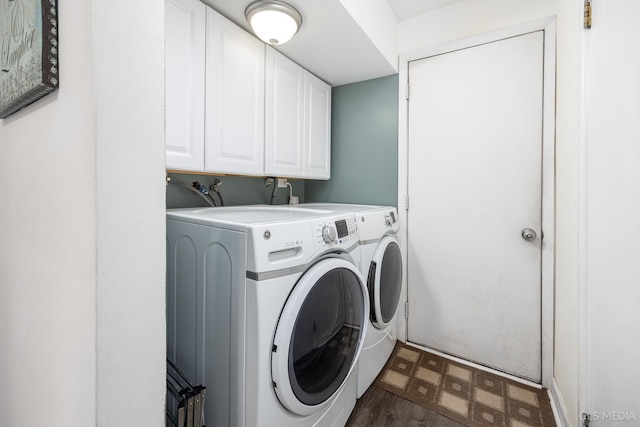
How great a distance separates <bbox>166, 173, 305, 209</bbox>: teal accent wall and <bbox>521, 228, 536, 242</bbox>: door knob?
168 cm

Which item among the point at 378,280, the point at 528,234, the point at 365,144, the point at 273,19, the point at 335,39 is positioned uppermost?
the point at 335,39

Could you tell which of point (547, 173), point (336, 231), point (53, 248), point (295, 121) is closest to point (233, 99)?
point (295, 121)

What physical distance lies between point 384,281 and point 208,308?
1021mm

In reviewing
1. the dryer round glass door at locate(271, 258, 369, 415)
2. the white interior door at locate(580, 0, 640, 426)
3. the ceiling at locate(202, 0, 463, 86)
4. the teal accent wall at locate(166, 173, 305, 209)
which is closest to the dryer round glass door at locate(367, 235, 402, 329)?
the dryer round glass door at locate(271, 258, 369, 415)

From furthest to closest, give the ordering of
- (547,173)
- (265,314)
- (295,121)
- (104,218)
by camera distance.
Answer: (295,121) < (547,173) < (265,314) < (104,218)

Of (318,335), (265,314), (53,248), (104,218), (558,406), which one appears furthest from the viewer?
(558,406)

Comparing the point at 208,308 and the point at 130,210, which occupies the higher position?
the point at 130,210

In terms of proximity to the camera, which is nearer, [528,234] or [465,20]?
[528,234]

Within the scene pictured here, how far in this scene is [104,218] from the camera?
597mm

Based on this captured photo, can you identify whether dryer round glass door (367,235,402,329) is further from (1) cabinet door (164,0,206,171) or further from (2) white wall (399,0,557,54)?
(2) white wall (399,0,557,54)

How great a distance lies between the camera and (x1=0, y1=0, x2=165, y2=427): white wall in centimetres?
59

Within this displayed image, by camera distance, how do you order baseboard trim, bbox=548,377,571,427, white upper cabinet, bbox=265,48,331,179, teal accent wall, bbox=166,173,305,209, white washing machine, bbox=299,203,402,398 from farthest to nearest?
white upper cabinet, bbox=265,48,331,179 → teal accent wall, bbox=166,173,305,209 → white washing machine, bbox=299,203,402,398 → baseboard trim, bbox=548,377,571,427

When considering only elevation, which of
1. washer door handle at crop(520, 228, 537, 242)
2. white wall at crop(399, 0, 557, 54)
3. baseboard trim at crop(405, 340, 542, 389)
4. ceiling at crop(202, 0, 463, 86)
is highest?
white wall at crop(399, 0, 557, 54)

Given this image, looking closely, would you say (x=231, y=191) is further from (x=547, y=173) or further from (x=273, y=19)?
(x=547, y=173)
